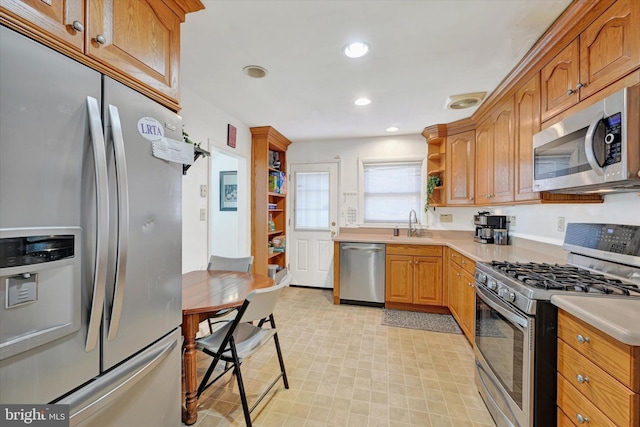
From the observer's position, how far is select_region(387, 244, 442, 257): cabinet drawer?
10.7ft

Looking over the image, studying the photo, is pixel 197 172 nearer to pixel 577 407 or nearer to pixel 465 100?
pixel 465 100

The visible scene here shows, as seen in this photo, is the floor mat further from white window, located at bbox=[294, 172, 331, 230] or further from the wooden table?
the wooden table

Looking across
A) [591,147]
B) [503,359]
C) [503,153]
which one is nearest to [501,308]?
[503,359]

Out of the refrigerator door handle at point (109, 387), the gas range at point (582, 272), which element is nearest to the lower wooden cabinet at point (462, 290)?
the gas range at point (582, 272)

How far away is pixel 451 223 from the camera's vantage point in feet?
12.5

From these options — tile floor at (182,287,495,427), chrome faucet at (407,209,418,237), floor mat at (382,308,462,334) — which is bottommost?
tile floor at (182,287,495,427)

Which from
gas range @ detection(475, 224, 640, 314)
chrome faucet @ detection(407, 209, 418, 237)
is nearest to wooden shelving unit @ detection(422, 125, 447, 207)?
chrome faucet @ detection(407, 209, 418, 237)

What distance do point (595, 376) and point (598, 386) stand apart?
31mm

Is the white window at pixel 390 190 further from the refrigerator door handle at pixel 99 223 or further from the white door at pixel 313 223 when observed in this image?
the refrigerator door handle at pixel 99 223

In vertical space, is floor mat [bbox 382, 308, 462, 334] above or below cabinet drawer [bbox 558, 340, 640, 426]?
below

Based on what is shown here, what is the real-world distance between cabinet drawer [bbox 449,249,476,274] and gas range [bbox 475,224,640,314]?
55 cm

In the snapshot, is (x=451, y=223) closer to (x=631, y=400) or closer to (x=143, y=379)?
(x=631, y=400)

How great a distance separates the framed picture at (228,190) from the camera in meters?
3.92

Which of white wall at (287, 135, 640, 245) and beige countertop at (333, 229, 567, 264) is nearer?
white wall at (287, 135, 640, 245)
